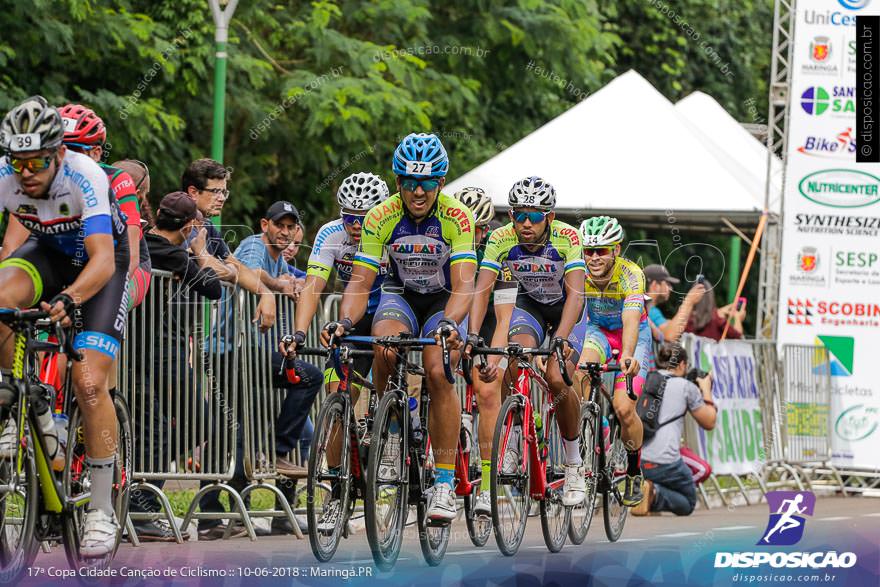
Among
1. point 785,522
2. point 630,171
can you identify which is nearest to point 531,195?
point 785,522

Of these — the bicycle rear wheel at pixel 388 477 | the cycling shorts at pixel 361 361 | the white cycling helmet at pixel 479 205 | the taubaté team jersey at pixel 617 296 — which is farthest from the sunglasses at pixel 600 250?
the bicycle rear wheel at pixel 388 477

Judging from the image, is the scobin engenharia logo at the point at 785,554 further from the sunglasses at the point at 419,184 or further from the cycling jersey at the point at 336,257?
the sunglasses at the point at 419,184

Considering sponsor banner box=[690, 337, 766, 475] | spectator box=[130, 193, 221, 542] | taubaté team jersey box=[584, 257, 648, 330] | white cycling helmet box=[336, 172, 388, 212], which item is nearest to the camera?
spectator box=[130, 193, 221, 542]

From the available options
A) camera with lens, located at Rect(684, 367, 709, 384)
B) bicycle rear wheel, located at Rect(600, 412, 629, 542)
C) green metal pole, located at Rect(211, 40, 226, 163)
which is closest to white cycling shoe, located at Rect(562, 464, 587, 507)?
bicycle rear wheel, located at Rect(600, 412, 629, 542)

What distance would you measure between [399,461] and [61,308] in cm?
234

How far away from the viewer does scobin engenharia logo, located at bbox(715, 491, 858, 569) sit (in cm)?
1046

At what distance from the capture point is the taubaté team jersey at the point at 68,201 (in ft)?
26.0

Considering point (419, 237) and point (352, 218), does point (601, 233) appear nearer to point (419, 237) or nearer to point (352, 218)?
point (352, 218)

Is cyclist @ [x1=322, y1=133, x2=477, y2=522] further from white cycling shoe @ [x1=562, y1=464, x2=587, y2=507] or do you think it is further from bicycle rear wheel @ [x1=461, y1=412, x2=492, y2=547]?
white cycling shoe @ [x1=562, y1=464, x2=587, y2=507]

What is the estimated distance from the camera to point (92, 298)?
809cm

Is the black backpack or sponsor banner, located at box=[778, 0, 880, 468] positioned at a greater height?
sponsor banner, located at box=[778, 0, 880, 468]

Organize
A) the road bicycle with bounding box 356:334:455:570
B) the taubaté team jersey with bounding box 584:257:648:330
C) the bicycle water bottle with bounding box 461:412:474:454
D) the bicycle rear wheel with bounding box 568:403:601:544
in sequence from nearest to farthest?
the road bicycle with bounding box 356:334:455:570
the bicycle water bottle with bounding box 461:412:474:454
the bicycle rear wheel with bounding box 568:403:601:544
the taubaté team jersey with bounding box 584:257:648:330

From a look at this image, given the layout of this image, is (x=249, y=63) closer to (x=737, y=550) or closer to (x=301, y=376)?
(x=301, y=376)

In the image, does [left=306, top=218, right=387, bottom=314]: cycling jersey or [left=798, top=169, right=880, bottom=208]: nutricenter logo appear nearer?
[left=306, top=218, right=387, bottom=314]: cycling jersey
